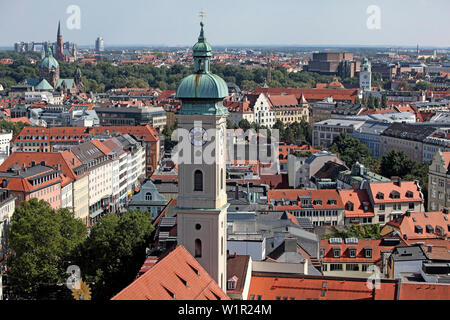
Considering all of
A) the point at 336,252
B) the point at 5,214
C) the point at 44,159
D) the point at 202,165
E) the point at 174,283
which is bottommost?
the point at 336,252

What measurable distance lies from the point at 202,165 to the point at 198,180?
1.96ft

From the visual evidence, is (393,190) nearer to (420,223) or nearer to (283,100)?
(420,223)

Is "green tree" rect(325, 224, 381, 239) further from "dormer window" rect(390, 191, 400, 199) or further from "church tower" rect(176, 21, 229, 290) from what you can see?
"church tower" rect(176, 21, 229, 290)

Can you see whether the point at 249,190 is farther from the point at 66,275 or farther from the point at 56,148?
the point at 56,148

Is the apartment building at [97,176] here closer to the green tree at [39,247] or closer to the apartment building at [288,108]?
the green tree at [39,247]

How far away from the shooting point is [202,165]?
27.8 m

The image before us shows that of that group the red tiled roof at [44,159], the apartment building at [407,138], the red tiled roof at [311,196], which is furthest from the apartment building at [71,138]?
the red tiled roof at [311,196]

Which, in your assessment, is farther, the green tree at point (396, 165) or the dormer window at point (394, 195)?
the green tree at point (396, 165)

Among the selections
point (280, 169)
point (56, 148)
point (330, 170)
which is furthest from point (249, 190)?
point (56, 148)

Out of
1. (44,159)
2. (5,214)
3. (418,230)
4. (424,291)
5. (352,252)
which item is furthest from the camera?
(44,159)

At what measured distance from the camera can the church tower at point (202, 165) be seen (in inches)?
1083

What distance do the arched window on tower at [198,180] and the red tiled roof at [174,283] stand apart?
332 centimetres

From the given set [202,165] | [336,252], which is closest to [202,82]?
[202,165]
